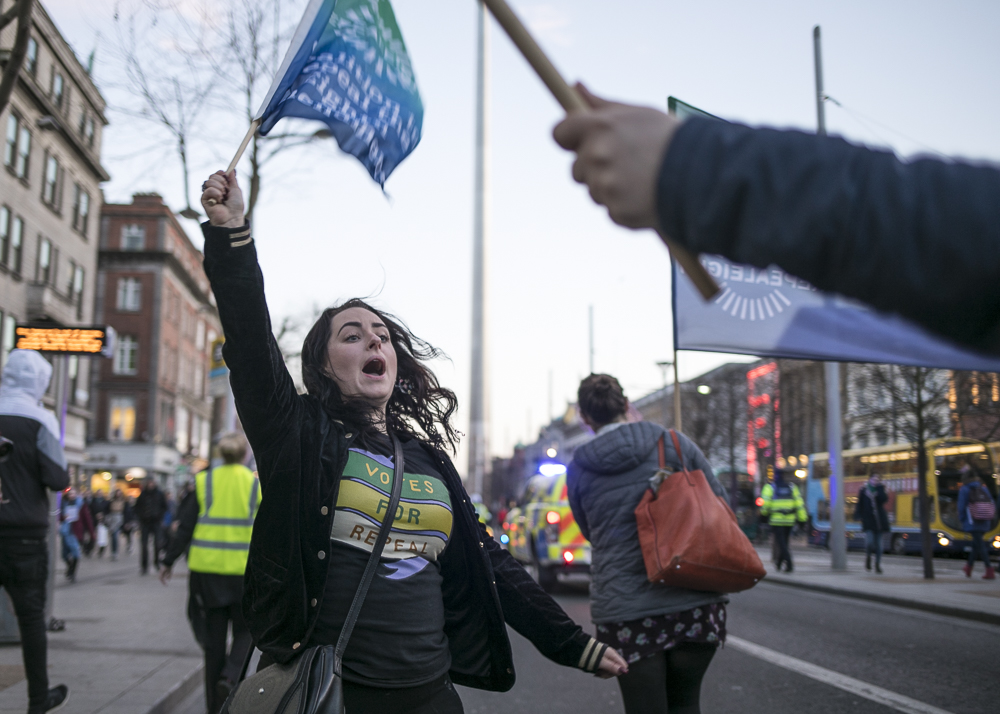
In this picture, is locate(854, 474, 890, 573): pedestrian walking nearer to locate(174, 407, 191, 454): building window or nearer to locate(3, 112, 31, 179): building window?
locate(3, 112, 31, 179): building window

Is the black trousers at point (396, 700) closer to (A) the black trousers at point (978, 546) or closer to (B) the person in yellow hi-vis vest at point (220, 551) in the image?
(B) the person in yellow hi-vis vest at point (220, 551)

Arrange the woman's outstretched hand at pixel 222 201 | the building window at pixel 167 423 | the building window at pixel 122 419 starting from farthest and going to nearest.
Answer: the building window at pixel 167 423, the building window at pixel 122 419, the woman's outstretched hand at pixel 222 201

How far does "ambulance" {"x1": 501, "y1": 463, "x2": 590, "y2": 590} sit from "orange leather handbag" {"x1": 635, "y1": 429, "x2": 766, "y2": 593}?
8274 mm

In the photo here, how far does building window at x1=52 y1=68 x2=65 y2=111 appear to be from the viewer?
3478 centimetres

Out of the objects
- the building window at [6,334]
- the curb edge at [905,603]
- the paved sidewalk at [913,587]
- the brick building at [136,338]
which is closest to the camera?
the curb edge at [905,603]

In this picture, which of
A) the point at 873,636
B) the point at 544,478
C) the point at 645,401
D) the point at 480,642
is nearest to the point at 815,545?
the point at 544,478

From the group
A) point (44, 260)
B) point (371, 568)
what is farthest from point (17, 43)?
point (44, 260)

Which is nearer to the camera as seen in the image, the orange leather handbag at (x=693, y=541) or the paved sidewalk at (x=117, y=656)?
the orange leather handbag at (x=693, y=541)

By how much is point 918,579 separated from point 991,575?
5.29 feet

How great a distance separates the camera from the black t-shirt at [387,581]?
244 cm

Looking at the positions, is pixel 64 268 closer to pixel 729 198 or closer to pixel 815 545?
pixel 815 545

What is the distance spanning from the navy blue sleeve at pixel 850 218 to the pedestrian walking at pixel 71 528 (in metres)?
15.5

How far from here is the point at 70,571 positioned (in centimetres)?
1648

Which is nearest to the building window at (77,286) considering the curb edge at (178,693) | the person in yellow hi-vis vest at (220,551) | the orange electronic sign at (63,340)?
the orange electronic sign at (63,340)
